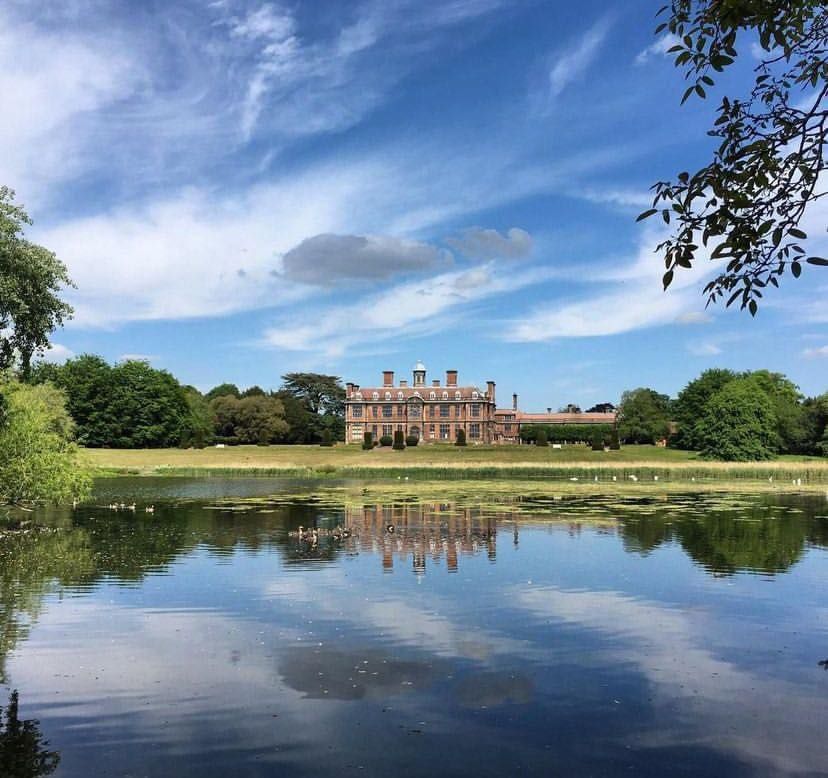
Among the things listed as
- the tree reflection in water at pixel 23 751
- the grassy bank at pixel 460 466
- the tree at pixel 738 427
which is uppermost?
the tree at pixel 738 427

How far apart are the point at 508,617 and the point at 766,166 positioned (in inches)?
332

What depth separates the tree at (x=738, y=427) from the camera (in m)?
71.1

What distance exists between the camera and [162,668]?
984 cm

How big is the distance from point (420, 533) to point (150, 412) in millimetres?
68040

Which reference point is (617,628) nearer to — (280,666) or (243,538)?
(280,666)

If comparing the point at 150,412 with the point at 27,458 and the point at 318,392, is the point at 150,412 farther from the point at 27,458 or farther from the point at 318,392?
the point at 27,458

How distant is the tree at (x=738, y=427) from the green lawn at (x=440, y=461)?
231 centimetres

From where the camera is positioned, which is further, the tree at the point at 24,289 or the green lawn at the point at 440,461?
the green lawn at the point at 440,461

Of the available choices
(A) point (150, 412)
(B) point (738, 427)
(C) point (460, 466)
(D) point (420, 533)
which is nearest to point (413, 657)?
(D) point (420, 533)

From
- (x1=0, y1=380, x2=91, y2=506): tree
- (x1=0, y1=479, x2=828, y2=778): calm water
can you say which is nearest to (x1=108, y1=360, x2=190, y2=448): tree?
(x1=0, y1=380, x2=91, y2=506): tree

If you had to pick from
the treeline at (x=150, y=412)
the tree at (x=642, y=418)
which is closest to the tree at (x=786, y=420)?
the tree at (x=642, y=418)

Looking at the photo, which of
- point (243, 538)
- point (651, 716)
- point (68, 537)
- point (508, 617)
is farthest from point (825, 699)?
point (68, 537)

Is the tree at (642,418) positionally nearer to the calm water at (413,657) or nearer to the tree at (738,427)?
the tree at (738,427)

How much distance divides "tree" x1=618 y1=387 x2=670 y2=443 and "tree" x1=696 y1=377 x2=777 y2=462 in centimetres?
2551
